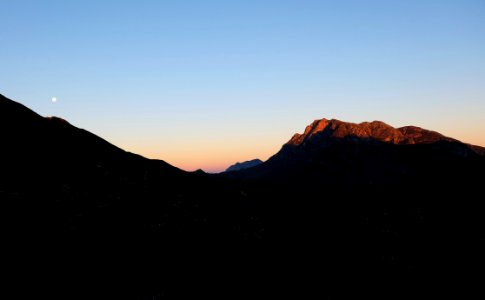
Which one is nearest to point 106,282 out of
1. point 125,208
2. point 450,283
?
point 125,208

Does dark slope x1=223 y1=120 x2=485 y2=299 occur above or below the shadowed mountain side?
below

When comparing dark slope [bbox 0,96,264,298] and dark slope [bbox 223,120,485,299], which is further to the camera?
dark slope [bbox 223,120,485,299]

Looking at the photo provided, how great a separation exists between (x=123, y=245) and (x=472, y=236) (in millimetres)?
50742

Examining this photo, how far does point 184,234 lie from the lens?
121 feet

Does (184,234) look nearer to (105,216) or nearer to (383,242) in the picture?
(105,216)

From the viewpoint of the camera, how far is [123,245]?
30.7 meters

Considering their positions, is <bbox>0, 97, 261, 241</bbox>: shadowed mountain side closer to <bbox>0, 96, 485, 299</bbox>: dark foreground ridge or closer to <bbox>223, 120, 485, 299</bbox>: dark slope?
<bbox>0, 96, 485, 299</bbox>: dark foreground ridge

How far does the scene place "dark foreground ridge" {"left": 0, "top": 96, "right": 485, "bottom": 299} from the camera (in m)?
26.6

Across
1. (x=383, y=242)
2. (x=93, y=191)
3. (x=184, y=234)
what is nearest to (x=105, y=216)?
(x=93, y=191)

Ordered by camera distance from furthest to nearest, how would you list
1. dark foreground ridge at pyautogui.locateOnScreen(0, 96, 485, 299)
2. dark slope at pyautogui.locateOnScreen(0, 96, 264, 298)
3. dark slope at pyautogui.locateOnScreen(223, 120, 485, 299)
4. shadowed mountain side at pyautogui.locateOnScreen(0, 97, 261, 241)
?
1. dark slope at pyautogui.locateOnScreen(223, 120, 485, 299)
2. shadowed mountain side at pyautogui.locateOnScreen(0, 97, 261, 241)
3. dark foreground ridge at pyautogui.locateOnScreen(0, 96, 485, 299)
4. dark slope at pyautogui.locateOnScreen(0, 96, 264, 298)

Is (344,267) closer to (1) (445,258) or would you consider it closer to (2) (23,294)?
(1) (445,258)

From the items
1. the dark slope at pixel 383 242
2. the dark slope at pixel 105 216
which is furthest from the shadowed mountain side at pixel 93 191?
the dark slope at pixel 383 242

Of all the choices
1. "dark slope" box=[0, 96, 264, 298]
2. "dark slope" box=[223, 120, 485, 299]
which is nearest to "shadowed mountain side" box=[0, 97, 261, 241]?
"dark slope" box=[0, 96, 264, 298]

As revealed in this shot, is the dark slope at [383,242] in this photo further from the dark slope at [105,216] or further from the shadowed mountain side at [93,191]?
the shadowed mountain side at [93,191]
